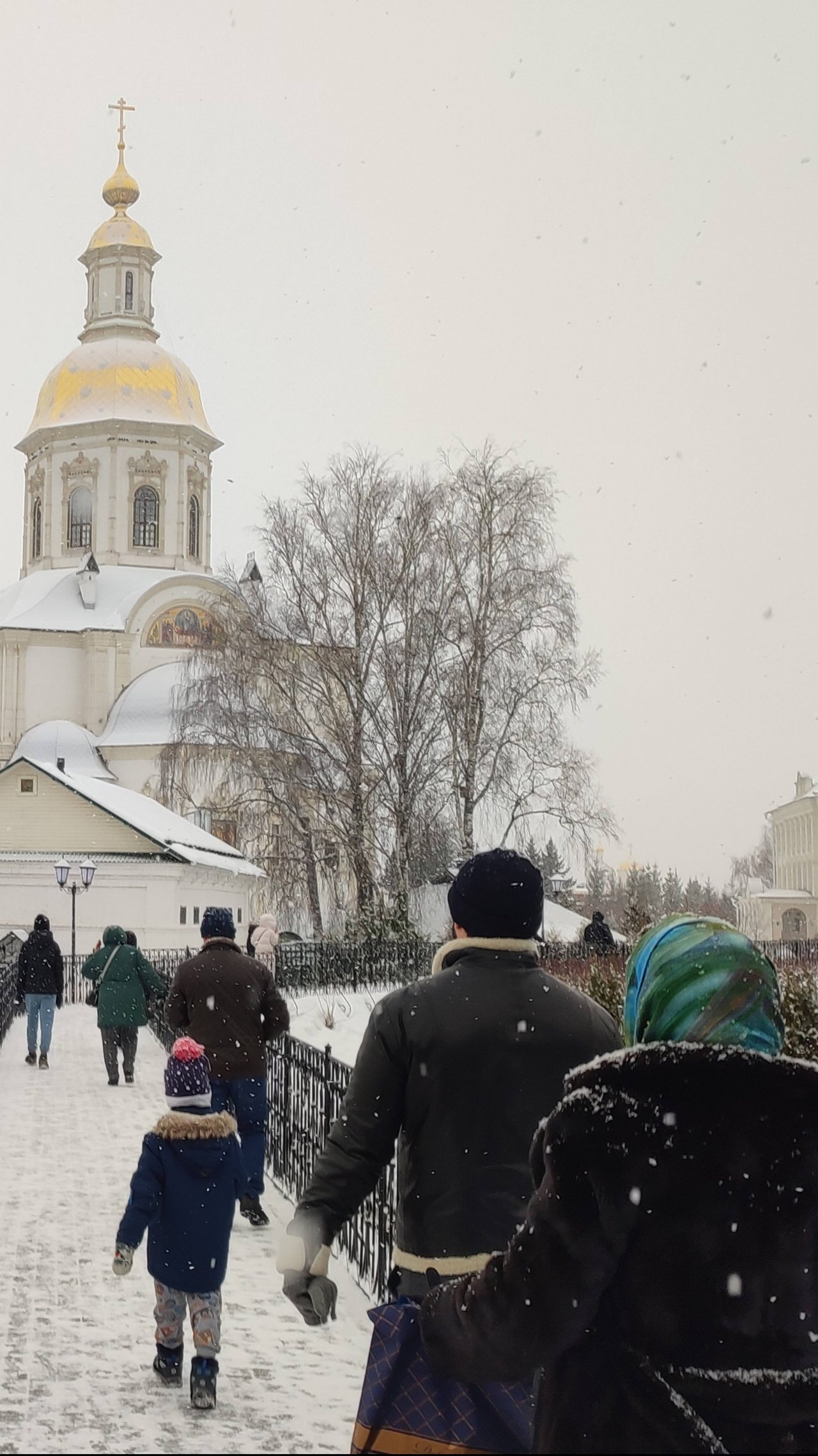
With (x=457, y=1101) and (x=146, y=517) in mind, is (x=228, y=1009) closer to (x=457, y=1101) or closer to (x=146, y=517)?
(x=457, y=1101)

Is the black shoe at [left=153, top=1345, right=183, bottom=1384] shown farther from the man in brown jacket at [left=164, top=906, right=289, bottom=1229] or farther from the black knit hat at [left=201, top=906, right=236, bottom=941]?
the black knit hat at [left=201, top=906, right=236, bottom=941]

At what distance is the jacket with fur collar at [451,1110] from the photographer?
12.2ft

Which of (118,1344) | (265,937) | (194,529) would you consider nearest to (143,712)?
(194,529)

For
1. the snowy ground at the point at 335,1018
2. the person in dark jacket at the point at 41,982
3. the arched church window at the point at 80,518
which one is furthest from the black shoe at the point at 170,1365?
the arched church window at the point at 80,518

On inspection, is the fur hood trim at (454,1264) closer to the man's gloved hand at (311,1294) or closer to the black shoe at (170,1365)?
the man's gloved hand at (311,1294)

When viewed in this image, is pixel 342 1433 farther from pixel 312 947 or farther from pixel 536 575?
pixel 536 575

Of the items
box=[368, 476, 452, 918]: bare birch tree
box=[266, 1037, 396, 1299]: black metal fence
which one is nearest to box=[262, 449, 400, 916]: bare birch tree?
box=[368, 476, 452, 918]: bare birch tree

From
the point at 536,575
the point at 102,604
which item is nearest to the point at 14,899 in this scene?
the point at 536,575

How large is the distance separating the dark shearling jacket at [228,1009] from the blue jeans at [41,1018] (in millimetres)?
8817

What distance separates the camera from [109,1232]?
9.15m

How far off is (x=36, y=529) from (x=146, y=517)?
5311 millimetres

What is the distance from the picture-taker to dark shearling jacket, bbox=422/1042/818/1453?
2.38m

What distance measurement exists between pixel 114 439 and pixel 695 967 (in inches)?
2585

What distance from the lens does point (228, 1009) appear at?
29.6 feet
